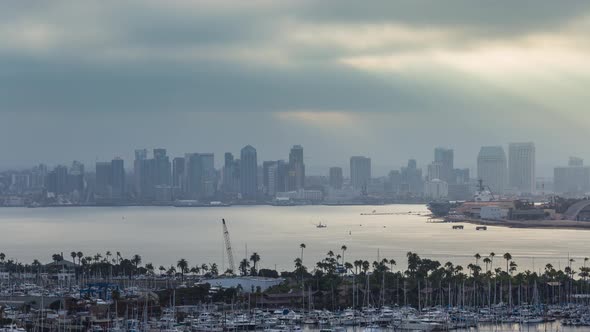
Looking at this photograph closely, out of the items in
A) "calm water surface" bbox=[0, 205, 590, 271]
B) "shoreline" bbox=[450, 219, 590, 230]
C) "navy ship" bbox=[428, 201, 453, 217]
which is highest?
"navy ship" bbox=[428, 201, 453, 217]

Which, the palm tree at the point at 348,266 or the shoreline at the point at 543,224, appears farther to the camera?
the shoreline at the point at 543,224

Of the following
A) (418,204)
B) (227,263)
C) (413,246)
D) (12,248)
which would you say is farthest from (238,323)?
(418,204)

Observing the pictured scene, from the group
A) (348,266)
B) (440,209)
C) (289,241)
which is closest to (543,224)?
(440,209)

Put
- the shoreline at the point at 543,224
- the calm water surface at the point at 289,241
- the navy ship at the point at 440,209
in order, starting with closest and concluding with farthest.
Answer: the calm water surface at the point at 289,241 < the shoreline at the point at 543,224 < the navy ship at the point at 440,209

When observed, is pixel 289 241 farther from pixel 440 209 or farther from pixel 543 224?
pixel 440 209

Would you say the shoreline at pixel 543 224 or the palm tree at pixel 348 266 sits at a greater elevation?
the shoreline at pixel 543 224

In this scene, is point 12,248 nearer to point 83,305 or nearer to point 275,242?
point 275,242

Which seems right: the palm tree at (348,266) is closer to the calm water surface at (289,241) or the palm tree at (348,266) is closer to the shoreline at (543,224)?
the calm water surface at (289,241)

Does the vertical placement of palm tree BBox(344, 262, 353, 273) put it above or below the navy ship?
below

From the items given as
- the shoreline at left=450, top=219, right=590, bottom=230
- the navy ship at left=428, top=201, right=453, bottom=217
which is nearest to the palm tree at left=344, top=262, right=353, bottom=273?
the shoreline at left=450, top=219, right=590, bottom=230

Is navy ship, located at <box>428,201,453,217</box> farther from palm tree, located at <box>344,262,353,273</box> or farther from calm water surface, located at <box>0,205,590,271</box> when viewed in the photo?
palm tree, located at <box>344,262,353,273</box>

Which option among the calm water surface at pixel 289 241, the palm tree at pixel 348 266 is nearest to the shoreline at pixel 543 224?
the calm water surface at pixel 289 241
